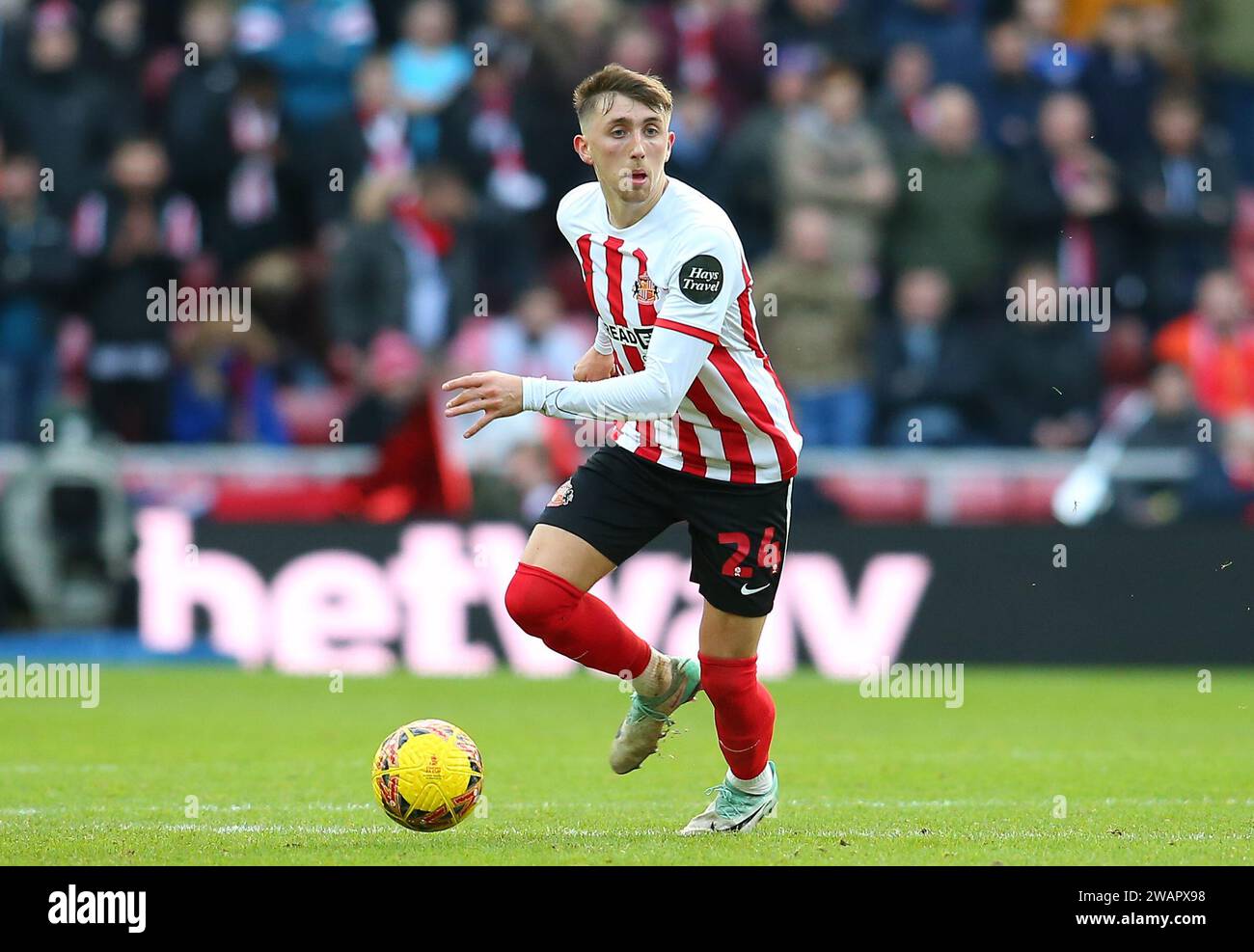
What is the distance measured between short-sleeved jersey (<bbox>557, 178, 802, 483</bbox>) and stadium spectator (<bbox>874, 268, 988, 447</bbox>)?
25.5 ft

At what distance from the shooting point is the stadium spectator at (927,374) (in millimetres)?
15062

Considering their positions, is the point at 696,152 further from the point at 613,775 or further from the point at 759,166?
the point at 613,775

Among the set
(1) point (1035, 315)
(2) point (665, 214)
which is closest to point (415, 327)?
(1) point (1035, 315)

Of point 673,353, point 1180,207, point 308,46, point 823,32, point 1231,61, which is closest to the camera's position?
point 673,353

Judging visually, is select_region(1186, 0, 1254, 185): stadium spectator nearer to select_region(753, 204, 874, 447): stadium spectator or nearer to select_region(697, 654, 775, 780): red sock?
select_region(753, 204, 874, 447): stadium spectator

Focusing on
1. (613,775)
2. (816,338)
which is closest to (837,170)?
(816,338)

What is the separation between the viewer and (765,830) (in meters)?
7.30

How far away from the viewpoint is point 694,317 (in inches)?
268

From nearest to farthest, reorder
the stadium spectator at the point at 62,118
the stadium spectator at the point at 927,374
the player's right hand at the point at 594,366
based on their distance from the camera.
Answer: the player's right hand at the point at 594,366 < the stadium spectator at the point at 927,374 < the stadium spectator at the point at 62,118

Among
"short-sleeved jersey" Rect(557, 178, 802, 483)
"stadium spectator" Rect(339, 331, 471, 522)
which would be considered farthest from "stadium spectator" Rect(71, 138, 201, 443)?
"short-sleeved jersey" Rect(557, 178, 802, 483)

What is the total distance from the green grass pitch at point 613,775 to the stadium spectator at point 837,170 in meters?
3.88

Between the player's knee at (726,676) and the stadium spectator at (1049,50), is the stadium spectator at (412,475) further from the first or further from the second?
the player's knee at (726,676)

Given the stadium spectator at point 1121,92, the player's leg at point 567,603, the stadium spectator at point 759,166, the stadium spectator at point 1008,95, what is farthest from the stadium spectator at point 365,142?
the player's leg at point 567,603

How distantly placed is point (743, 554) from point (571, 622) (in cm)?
65
